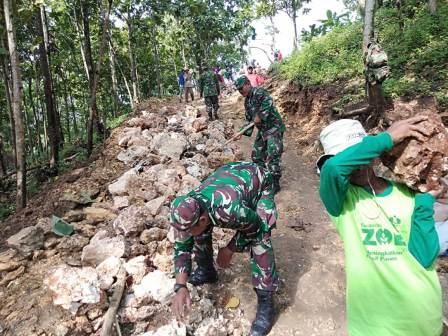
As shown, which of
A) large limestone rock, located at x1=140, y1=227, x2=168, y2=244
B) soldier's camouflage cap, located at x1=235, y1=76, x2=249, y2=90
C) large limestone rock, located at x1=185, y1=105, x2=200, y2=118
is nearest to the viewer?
large limestone rock, located at x1=140, y1=227, x2=168, y2=244

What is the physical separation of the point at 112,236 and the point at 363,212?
3.32 metres

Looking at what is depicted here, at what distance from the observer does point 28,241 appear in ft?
13.1

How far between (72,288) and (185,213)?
1.60 m

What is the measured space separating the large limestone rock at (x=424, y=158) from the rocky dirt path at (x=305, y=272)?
2.08m

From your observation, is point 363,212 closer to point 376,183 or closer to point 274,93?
point 376,183

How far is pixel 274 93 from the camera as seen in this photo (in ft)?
39.7

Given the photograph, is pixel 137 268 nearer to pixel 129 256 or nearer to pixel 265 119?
pixel 129 256

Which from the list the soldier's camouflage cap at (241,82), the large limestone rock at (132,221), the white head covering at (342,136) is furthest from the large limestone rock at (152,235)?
the white head covering at (342,136)

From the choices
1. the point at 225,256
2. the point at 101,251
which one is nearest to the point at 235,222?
the point at 225,256

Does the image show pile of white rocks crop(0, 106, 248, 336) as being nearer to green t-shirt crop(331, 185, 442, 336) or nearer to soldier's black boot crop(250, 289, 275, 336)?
soldier's black boot crop(250, 289, 275, 336)

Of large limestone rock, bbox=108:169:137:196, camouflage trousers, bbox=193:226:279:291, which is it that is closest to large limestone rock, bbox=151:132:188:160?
large limestone rock, bbox=108:169:137:196

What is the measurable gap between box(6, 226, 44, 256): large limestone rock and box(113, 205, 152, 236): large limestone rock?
817 millimetres

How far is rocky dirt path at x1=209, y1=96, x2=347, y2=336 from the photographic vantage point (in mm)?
3137

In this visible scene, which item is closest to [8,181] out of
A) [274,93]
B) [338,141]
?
[274,93]
